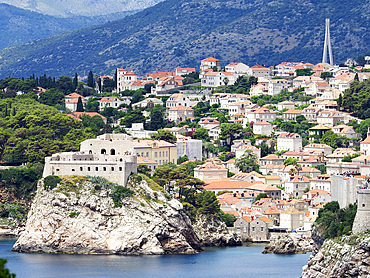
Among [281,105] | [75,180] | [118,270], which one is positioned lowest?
[118,270]

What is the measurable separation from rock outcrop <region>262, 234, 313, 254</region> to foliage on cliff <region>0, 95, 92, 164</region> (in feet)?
69.7

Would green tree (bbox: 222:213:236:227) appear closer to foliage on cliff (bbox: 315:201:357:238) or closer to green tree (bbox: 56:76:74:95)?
foliage on cliff (bbox: 315:201:357:238)

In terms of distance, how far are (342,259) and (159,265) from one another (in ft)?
50.8

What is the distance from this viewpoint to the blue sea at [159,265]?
62875 millimetres

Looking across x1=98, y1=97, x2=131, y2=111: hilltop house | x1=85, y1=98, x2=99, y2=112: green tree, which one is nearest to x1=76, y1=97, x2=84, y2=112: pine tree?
x1=85, y1=98, x2=99, y2=112: green tree

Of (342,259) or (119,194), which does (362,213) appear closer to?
(342,259)

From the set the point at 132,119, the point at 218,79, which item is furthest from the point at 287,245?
the point at 218,79

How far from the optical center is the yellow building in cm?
9725

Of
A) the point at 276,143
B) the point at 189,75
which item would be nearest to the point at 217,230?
the point at 276,143

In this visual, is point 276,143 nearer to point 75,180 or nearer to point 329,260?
point 75,180

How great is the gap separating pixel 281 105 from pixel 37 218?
5493 cm

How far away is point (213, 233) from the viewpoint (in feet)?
260

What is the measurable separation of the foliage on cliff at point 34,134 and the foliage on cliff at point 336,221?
30.2 metres

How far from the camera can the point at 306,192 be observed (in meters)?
93.4
